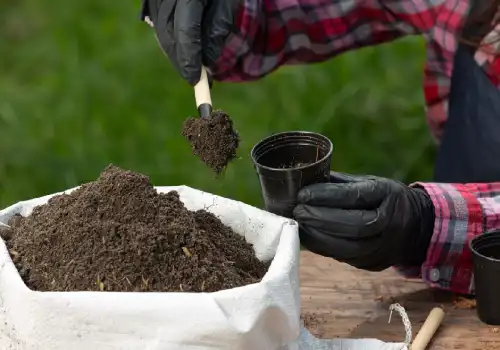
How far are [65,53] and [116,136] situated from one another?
486 mm

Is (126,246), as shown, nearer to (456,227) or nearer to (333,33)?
(456,227)

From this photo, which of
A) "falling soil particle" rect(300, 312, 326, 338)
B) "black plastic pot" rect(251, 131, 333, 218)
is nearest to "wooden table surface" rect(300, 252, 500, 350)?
"falling soil particle" rect(300, 312, 326, 338)

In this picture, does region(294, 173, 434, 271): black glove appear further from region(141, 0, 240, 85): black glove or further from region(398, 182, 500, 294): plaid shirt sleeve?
region(141, 0, 240, 85): black glove

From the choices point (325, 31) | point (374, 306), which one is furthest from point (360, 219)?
point (325, 31)

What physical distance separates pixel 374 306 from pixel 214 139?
51 centimetres

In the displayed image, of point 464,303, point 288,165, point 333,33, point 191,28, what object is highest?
point 191,28

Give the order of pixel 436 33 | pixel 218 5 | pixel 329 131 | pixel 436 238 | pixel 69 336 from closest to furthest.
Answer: pixel 69 336 < pixel 436 238 < pixel 218 5 < pixel 436 33 < pixel 329 131

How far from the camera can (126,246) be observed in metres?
1.20

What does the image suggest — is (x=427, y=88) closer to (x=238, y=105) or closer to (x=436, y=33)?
(x=436, y=33)

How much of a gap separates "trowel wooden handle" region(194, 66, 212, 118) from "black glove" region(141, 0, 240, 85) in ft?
0.05

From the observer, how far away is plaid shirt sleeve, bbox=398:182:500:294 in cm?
166

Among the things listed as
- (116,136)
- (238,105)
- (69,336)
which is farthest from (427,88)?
(69,336)

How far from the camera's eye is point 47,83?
2.98m

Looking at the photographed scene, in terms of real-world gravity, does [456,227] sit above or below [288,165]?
below
